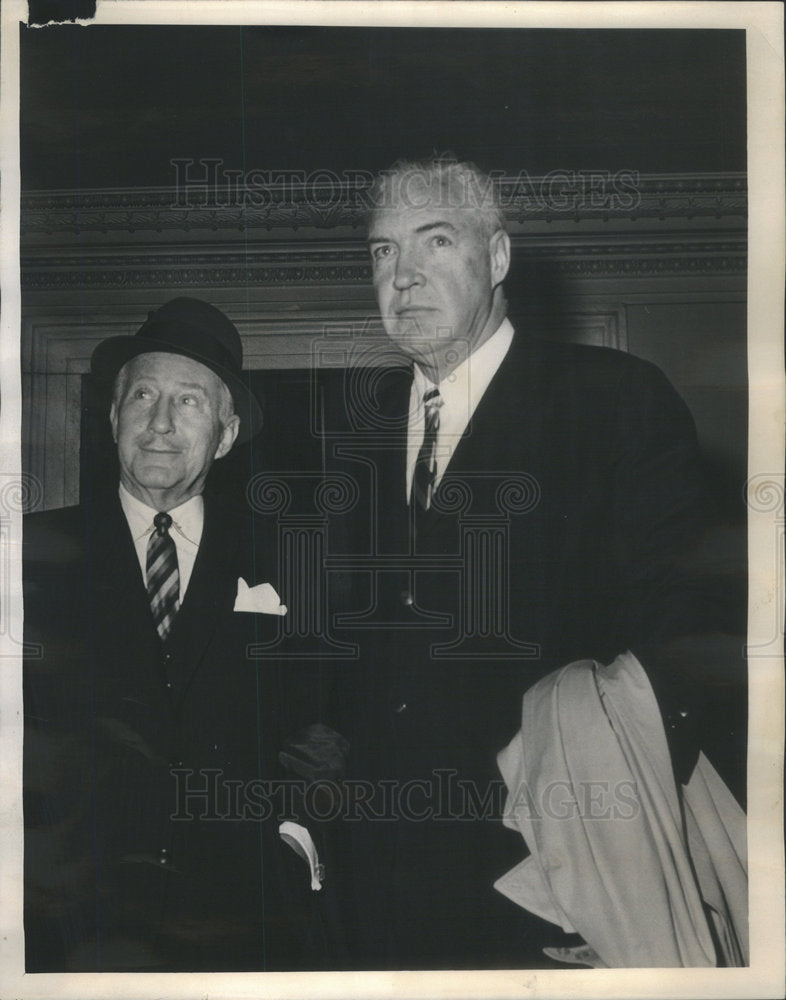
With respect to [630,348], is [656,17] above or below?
above

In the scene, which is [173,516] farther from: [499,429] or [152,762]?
[499,429]

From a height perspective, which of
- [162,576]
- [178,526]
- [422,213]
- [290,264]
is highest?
[422,213]

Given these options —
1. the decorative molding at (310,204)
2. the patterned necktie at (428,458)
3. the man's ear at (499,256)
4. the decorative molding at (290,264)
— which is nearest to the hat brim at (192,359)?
the decorative molding at (290,264)

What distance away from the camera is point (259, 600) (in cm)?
225

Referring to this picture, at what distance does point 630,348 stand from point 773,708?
93cm

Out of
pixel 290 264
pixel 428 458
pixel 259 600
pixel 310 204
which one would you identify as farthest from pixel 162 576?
pixel 310 204

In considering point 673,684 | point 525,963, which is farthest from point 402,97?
point 525,963

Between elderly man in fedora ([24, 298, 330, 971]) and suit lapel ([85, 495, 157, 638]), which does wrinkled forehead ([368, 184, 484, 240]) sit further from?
suit lapel ([85, 495, 157, 638])

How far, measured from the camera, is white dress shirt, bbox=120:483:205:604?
227 cm

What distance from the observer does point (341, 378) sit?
225cm

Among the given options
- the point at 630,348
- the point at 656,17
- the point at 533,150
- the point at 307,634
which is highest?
the point at 656,17

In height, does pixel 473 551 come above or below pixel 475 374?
below

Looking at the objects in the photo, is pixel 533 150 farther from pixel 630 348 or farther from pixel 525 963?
pixel 525 963

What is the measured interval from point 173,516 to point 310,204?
81 centimetres
